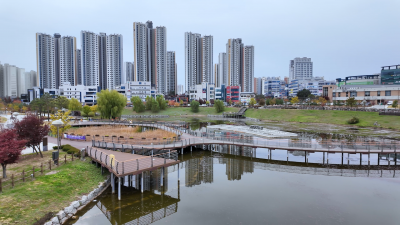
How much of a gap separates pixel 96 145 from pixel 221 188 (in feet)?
54.4

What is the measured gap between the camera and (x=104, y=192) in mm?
19125

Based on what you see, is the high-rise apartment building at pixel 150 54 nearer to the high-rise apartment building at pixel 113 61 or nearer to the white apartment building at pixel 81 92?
the high-rise apartment building at pixel 113 61

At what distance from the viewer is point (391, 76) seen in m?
109

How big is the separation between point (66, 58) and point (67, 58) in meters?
0.81

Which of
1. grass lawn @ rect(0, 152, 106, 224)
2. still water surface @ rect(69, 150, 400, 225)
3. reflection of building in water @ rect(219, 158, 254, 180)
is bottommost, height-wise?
still water surface @ rect(69, 150, 400, 225)

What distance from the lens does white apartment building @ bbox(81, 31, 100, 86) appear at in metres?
155

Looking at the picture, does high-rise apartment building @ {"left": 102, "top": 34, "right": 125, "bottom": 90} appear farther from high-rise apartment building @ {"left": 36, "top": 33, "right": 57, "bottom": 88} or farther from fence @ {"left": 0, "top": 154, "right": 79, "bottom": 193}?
fence @ {"left": 0, "top": 154, "right": 79, "bottom": 193}

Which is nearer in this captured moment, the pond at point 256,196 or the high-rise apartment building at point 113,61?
the pond at point 256,196

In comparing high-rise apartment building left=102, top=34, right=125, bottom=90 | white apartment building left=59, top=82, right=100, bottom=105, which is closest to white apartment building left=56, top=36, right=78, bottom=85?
high-rise apartment building left=102, top=34, right=125, bottom=90

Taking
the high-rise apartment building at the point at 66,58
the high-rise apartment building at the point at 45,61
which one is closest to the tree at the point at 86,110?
the high-rise apartment building at the point at 66,58

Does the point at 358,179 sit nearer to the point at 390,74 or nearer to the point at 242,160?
the point at 242,160

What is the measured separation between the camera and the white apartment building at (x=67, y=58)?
160 meters

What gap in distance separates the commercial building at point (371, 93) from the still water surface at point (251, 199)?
81540 millimetres

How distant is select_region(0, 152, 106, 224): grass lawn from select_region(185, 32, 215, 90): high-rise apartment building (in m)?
149
